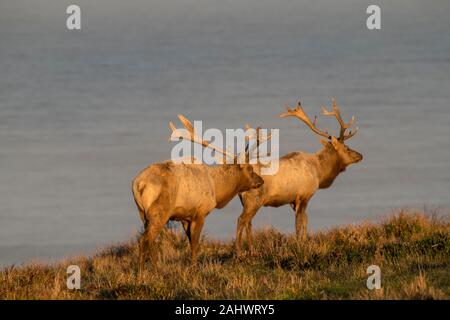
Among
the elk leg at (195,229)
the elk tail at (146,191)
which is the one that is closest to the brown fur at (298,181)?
the elk leg at (195,229)

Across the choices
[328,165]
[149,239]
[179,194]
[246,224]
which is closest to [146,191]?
[179,194]

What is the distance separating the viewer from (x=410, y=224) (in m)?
16.6

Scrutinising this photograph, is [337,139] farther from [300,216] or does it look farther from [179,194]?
[179,194]

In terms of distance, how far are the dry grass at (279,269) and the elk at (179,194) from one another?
521 millimetres

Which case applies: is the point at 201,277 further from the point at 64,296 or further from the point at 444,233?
the point at 444,233

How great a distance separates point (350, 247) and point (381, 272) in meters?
2.04

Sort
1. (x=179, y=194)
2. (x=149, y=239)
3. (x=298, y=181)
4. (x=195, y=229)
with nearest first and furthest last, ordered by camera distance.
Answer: (x=149, y=239)
(x=179, y=194)
(x=195, y=229)
(x=298, y=181)

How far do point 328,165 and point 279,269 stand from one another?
17.0 feet

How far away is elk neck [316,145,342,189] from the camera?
61.3 ft

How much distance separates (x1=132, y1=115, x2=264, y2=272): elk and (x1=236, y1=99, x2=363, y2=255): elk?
3.96 feet

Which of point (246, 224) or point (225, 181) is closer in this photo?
point (225, 181)

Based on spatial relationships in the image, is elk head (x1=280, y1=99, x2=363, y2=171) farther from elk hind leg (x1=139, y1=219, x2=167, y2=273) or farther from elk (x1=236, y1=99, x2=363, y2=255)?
elk hind leg (x1=139, y1=219, x2=167, y2=273)

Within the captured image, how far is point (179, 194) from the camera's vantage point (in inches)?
553
